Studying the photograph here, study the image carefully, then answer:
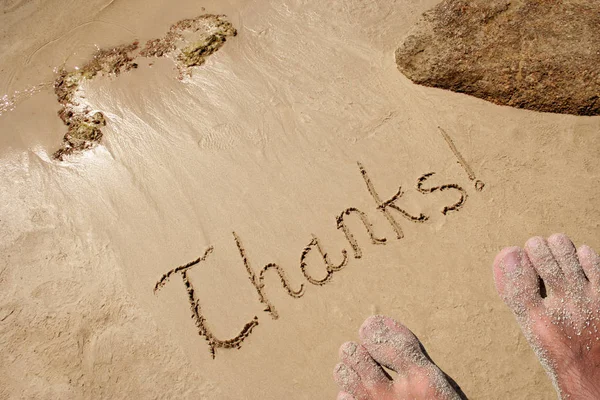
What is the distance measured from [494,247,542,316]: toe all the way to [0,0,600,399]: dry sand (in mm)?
53

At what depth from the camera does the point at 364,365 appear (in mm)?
2262

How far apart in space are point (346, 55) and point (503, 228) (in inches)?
57.5

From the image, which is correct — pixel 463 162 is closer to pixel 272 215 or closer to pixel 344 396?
pixel 272 215

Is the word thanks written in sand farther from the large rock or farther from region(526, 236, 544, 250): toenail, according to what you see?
the large rock

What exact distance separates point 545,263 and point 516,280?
209mm

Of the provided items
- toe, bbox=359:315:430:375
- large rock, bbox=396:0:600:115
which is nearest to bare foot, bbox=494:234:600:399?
toe, bbox=359:315:430:375

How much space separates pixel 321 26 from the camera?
10.1ft

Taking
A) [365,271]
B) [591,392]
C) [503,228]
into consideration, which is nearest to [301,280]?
[365,271]

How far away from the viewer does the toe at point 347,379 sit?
2.21 meters

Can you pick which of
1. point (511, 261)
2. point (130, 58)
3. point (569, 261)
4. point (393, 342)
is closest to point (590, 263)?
point (569, 261)

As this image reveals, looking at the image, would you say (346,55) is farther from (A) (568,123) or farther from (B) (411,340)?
(B) (411,340)

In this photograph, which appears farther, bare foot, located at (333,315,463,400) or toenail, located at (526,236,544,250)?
toenail, located at (526,236,544,250)

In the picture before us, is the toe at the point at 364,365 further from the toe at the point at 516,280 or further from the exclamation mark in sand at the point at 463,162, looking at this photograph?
the exclamation mark in sand at the point at 463,162

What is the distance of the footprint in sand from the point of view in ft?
9.56
